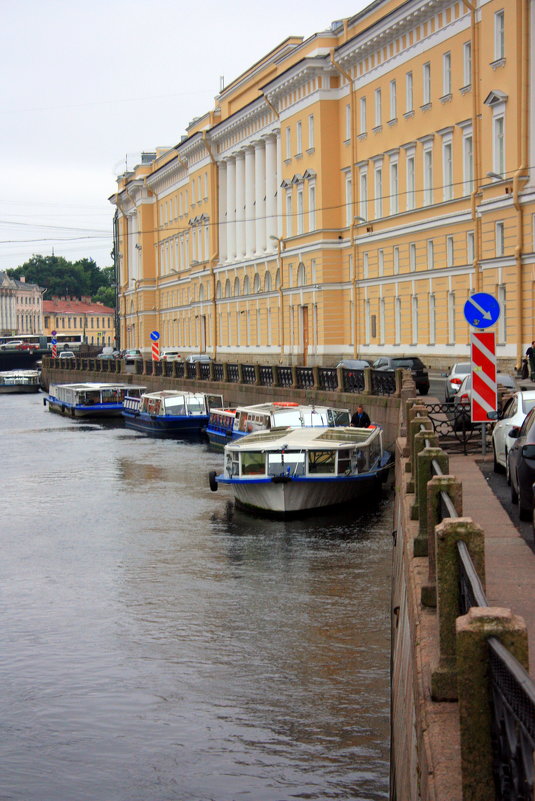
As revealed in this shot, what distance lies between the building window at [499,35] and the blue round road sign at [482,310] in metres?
24.2

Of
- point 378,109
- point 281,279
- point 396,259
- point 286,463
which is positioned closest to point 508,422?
point 286,463

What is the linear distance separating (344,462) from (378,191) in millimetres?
31831

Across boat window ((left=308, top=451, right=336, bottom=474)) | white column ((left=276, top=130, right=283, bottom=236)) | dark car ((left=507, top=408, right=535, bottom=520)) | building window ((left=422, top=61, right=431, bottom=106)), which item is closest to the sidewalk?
dark car ((left=507, top=408, right=535, bottom=520))

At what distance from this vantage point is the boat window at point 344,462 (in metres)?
25.7

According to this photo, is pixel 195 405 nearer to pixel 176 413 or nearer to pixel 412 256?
pixel 176 413

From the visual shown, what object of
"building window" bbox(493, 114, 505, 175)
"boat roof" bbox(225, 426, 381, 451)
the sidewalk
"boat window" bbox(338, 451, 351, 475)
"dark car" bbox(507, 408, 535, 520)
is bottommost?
"boat window" bbox(338, 451, 351, 475)

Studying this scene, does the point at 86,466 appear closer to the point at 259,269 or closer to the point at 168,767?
the point at 168,767

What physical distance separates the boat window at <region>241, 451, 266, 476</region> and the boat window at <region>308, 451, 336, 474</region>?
948 mm

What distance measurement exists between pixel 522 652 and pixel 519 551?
7294 mm

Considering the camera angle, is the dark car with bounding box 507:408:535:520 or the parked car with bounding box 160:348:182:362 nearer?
the dark car with bounding box 507:408:535:520

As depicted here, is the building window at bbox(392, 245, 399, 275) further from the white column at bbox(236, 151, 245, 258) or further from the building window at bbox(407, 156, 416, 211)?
the white column at bbox(236, 151, 245, 258)

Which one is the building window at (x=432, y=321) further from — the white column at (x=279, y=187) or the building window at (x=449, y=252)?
the white column at (x=279, y=187)

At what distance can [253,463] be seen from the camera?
2566 cm

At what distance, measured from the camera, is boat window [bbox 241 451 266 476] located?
83.8 ft
